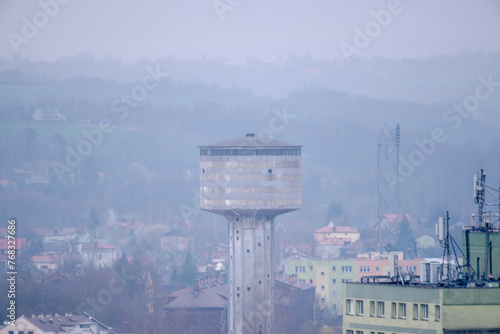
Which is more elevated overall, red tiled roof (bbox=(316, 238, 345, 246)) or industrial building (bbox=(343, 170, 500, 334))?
industrial building (bbox=(343, 170, 500, 334))

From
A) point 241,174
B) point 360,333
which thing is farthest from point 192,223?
point 360,333

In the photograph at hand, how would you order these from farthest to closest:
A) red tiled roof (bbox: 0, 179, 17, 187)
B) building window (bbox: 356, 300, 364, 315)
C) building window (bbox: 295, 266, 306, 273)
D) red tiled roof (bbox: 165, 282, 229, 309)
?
red tiled roof (bbox: 0, 179, 17, 187), building window (bbox: 295, 266, 306, 273), red tiled roof (bbox: 165, 282, 229, 309), building window (bbox: 356, 300, 364, 315)

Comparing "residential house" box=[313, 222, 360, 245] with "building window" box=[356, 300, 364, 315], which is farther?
"residential house" box=[313, 222, 360, 245]

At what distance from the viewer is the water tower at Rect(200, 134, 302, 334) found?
84.8m

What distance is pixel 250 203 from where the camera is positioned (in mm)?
86938

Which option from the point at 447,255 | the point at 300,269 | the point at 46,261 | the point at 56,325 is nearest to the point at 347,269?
the point at 300,269

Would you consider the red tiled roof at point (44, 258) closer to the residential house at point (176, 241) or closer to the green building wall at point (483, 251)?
the residential house at point (176, 241)

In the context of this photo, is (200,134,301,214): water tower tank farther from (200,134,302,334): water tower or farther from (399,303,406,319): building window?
(399,303,406,319): building window

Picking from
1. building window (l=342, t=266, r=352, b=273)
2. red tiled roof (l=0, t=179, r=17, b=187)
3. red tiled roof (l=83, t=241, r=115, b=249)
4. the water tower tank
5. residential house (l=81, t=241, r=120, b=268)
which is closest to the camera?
the water tower tank

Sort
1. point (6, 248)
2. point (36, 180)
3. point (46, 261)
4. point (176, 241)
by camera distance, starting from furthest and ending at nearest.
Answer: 1. point (36, 180)
2. point (176, 241)
3. point (46, 261)
4. point (6, 248)

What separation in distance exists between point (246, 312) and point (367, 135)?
4206 inches

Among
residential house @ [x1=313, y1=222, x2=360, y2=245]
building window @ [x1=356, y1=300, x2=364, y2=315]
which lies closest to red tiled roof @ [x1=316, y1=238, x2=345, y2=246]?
residential house @ [x1=313, y1=222, x2=360, y2=245]

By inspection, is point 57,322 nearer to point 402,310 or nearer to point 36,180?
point 402,310

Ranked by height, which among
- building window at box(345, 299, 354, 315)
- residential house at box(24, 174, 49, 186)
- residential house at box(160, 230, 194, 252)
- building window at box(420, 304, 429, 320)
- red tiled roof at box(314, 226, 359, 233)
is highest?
building window at box(420, 304, 429, 320)
